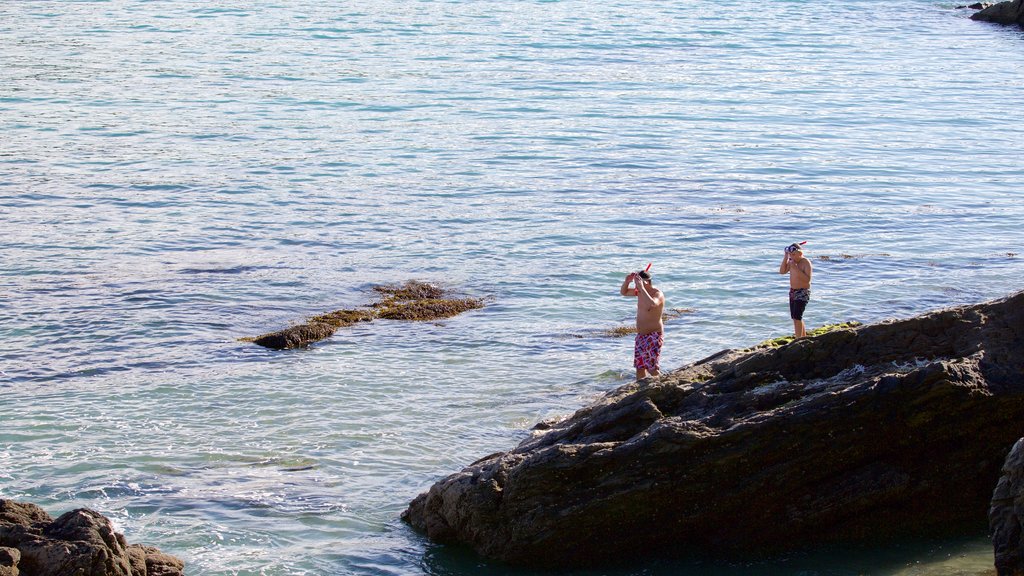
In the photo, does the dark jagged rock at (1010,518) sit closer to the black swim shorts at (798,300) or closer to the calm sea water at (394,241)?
the calm sea water at (394,241)

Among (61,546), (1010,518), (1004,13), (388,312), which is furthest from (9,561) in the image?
(1004,13)

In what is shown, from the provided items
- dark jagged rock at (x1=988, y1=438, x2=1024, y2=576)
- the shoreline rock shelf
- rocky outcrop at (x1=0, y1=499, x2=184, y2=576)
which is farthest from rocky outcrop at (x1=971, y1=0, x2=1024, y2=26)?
rocky outcrop at (x1=0, y1=499, x2=184, y2=576)

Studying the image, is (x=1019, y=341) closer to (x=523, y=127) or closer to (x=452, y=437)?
(x=452, y=437)

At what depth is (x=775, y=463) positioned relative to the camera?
9.73 meters

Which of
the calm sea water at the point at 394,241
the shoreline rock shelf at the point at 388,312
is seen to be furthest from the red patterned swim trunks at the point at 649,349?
the shoreline rock shelf at the point at 388,312

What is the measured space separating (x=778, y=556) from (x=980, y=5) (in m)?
63.8

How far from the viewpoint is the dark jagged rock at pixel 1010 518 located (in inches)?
298

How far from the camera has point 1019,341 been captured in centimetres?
1010

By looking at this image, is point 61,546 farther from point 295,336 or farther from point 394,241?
point 394,241

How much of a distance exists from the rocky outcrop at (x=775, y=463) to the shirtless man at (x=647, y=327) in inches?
140

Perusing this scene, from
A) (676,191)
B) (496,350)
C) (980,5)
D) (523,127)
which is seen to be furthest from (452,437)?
(980,5)

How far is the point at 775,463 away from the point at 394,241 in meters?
12.7

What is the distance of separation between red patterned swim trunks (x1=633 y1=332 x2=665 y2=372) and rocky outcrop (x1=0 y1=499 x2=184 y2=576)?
6907 millimetres

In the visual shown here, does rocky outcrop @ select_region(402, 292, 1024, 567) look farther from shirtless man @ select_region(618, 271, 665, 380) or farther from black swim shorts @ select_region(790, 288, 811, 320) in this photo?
black swim shorts @ select_region(790, 288, 811, 320)
